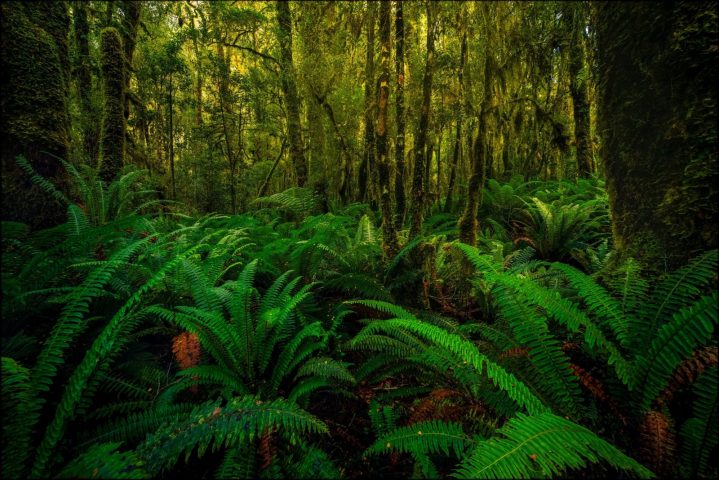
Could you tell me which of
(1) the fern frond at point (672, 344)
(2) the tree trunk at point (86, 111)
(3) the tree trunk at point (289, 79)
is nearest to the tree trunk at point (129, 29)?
(2) the tree trunk at point (86, 111)

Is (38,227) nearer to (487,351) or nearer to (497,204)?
(487,351)

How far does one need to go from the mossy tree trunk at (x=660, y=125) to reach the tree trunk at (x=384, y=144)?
1795 millimetres

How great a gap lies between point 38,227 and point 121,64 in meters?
3.46

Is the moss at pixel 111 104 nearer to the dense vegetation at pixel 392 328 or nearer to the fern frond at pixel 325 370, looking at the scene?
the dense vegetation at pixel 392 328

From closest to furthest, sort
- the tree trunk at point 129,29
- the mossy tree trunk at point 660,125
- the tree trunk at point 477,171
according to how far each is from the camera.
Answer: the mossy tree trunk at point 660,125 < the tree trunk at point 477,171 < the tree trunk at point 129,29

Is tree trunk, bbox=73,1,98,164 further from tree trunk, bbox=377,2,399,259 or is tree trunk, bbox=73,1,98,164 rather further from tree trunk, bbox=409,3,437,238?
tree trunk, bbox=409,3,437,238

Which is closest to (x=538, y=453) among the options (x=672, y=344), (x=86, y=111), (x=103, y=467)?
(x=672, y=344)

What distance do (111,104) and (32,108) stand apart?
2.68 m

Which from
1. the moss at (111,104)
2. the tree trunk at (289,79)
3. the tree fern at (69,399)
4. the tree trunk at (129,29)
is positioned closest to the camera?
the tree fern at (69,399)

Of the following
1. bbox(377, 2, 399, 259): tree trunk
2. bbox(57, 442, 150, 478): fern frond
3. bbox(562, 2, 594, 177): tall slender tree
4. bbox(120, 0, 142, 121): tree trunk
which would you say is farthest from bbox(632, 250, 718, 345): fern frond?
bbox(120, 0, 142, 121): tree trunk

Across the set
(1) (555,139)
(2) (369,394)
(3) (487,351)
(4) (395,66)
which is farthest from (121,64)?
(1) (555,139)

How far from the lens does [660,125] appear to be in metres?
1.53

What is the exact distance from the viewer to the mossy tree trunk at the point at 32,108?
85.0 inches

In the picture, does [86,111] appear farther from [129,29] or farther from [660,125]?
[660,125]
